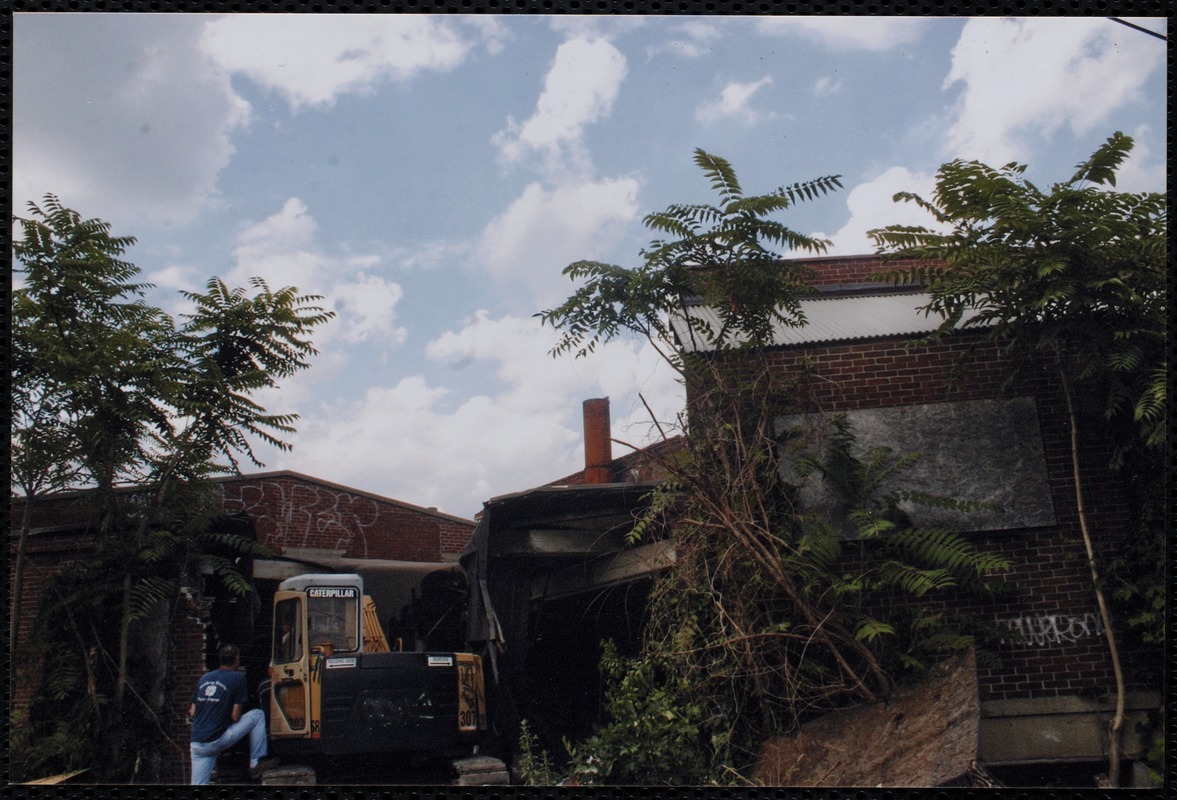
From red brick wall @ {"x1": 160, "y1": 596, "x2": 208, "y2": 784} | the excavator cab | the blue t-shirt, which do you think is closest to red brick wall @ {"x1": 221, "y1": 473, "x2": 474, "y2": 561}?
red brick wall @ {"x1": 160, "y1": 596, "x2": 208, "y2": 784}

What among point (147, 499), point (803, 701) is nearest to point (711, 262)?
point (803, 701)

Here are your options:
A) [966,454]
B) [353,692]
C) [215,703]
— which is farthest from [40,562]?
[966,454]

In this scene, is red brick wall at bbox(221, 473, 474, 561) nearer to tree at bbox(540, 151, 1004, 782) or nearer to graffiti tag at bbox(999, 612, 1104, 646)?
tree at bbox(540, 151, 1004, 782)

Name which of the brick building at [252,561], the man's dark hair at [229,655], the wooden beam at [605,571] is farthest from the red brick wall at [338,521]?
the wooden beam at [605,571]

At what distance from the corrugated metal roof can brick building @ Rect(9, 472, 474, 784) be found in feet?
19.1

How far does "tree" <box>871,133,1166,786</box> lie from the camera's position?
7934mm

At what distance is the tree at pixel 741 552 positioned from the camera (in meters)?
7.94

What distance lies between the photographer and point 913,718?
7438 millimetres

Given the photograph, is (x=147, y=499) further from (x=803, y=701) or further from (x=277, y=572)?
(x=803, y=701)

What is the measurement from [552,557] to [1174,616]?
6.38 metres

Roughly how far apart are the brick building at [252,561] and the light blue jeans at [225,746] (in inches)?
106

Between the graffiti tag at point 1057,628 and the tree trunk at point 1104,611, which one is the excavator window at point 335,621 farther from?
the tree trunk at point 1104,611

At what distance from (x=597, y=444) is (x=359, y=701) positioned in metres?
10.7

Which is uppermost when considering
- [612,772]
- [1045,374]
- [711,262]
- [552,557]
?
[711,262]
